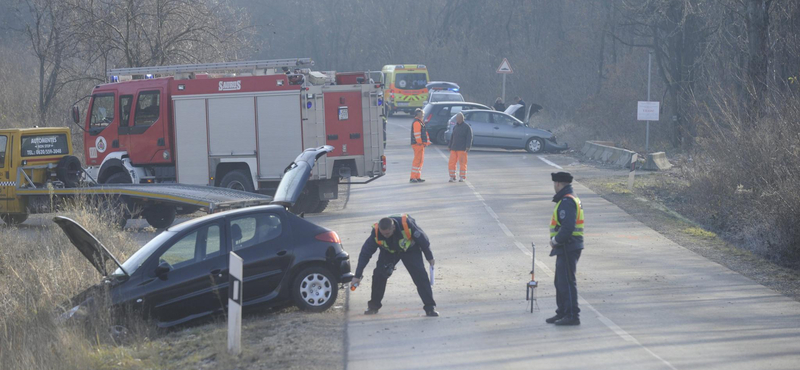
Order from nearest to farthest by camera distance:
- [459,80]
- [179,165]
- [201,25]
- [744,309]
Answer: [744,309] → [179,165] → [201,25] → [459,80]

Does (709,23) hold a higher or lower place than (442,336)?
higher

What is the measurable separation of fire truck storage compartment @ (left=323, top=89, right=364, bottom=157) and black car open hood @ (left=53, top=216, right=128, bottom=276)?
25.8ft

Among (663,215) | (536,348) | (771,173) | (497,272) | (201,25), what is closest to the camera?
(536,348)

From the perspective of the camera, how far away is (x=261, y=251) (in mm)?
9234

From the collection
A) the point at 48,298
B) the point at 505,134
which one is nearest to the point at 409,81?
the point at 505,134

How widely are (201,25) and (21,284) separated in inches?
573

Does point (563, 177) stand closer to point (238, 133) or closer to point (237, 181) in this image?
point (238, 133)

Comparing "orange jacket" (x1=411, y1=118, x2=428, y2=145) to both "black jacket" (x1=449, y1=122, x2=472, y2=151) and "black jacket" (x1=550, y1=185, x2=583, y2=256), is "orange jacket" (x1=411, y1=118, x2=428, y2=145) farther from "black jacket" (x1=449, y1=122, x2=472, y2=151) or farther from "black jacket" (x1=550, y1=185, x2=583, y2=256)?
"black jacket" (x1=550, y1=185, x2=583, y2=256)

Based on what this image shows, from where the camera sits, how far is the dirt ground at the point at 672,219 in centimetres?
1141

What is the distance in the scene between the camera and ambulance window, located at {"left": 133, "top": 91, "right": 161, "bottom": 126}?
57.8 feet

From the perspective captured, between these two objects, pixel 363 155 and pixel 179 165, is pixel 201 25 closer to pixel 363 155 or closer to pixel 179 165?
pixel 179 165

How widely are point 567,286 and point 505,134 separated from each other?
19660 mm

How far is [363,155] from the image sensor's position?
677 inches

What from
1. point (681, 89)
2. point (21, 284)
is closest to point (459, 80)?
point (681, 89)
